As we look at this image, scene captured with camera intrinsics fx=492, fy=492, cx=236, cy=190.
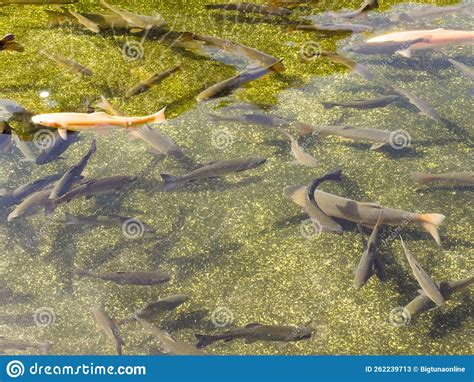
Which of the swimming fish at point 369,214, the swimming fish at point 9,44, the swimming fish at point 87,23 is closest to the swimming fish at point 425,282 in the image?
the swimming fish at point 369,214

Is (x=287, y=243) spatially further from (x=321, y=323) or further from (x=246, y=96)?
(x=246, y=96)

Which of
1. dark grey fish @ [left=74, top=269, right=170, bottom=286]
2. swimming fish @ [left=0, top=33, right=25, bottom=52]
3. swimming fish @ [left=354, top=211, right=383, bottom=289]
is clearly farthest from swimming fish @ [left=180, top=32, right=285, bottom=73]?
dark grey fish @ [left=74, top=269, right=170, bottom=286]

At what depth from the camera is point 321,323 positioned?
104 inches

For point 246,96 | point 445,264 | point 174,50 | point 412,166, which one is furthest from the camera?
point 174,50

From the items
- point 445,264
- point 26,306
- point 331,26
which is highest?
point 331,26

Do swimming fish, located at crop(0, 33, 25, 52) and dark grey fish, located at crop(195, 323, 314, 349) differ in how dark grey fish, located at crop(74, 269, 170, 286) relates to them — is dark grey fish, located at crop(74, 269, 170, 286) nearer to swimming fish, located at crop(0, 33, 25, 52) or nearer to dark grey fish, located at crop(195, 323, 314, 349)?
dark grey fish, located at crop(195, 323, 314, 349)

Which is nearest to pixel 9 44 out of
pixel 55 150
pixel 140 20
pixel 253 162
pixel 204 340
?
pixel 140 20

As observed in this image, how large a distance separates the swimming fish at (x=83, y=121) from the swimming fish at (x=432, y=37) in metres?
2.22

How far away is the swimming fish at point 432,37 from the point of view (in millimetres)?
4277

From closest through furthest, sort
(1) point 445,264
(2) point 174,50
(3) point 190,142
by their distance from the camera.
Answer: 1. (1) point 445,264
2. (3) point 190,142
3. (2) point 174,50

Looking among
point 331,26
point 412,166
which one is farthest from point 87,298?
point 331,26

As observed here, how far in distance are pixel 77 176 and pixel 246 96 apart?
1.60 metres

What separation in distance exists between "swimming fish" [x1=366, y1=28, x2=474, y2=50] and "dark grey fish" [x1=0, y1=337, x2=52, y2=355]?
353 centimetres

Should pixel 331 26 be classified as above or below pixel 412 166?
above
